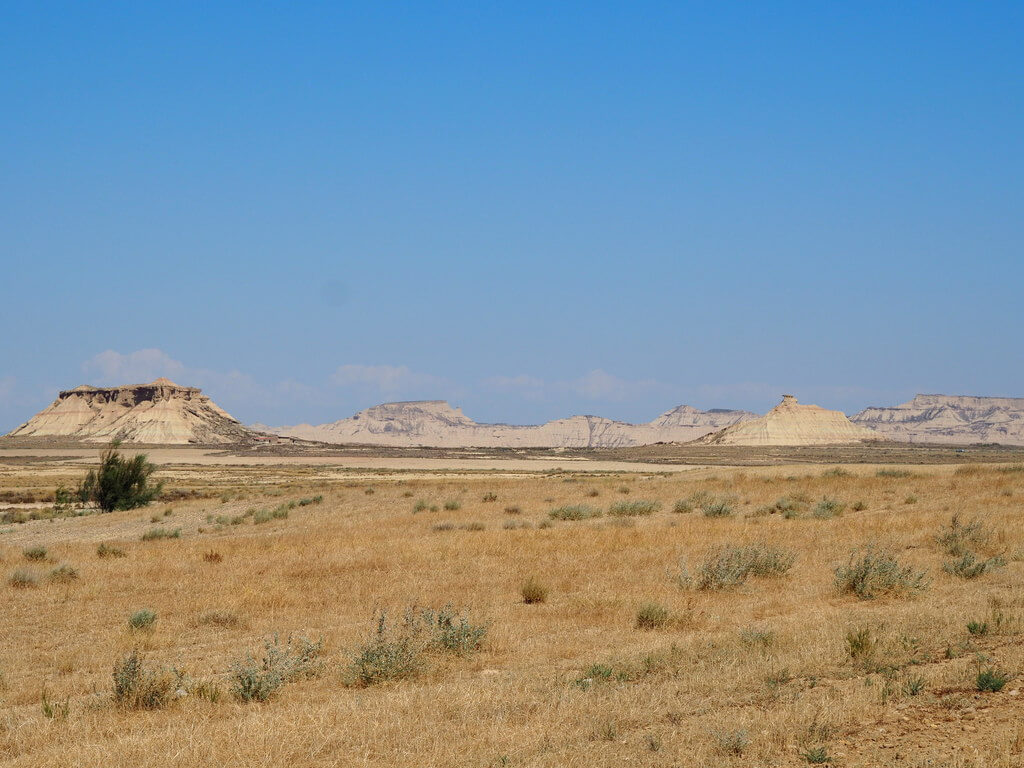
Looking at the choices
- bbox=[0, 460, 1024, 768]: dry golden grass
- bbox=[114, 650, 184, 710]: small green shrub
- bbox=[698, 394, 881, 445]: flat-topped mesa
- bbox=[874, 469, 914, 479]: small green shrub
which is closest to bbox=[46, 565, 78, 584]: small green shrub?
bbox=[0, 460, 1024, 768]: dry golden grass

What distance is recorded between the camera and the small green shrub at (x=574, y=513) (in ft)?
89.2

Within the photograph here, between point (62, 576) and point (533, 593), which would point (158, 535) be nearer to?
point (62, 576)

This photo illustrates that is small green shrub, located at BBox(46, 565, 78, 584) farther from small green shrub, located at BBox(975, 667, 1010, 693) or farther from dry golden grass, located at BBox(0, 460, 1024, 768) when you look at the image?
small green shrub, located at BBox(975, 667, 1010, 693)

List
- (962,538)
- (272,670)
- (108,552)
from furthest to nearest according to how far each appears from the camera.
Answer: (108,552)
(962,538)
(272,670)

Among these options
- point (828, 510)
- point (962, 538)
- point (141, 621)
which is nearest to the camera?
point (141, 621)

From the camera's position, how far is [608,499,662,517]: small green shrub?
2744 cm

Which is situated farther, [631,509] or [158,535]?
[631,509]

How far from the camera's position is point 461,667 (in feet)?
31.8

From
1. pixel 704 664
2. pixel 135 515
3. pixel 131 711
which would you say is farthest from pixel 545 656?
pixel 135 515

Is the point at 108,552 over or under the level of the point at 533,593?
under

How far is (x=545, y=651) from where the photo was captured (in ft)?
33.5

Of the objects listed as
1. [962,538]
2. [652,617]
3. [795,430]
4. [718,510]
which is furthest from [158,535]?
[795,430]

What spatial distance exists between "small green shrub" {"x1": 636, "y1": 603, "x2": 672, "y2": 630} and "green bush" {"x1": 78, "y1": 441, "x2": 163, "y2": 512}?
35758 millimetres

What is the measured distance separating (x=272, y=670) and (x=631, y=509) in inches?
786
